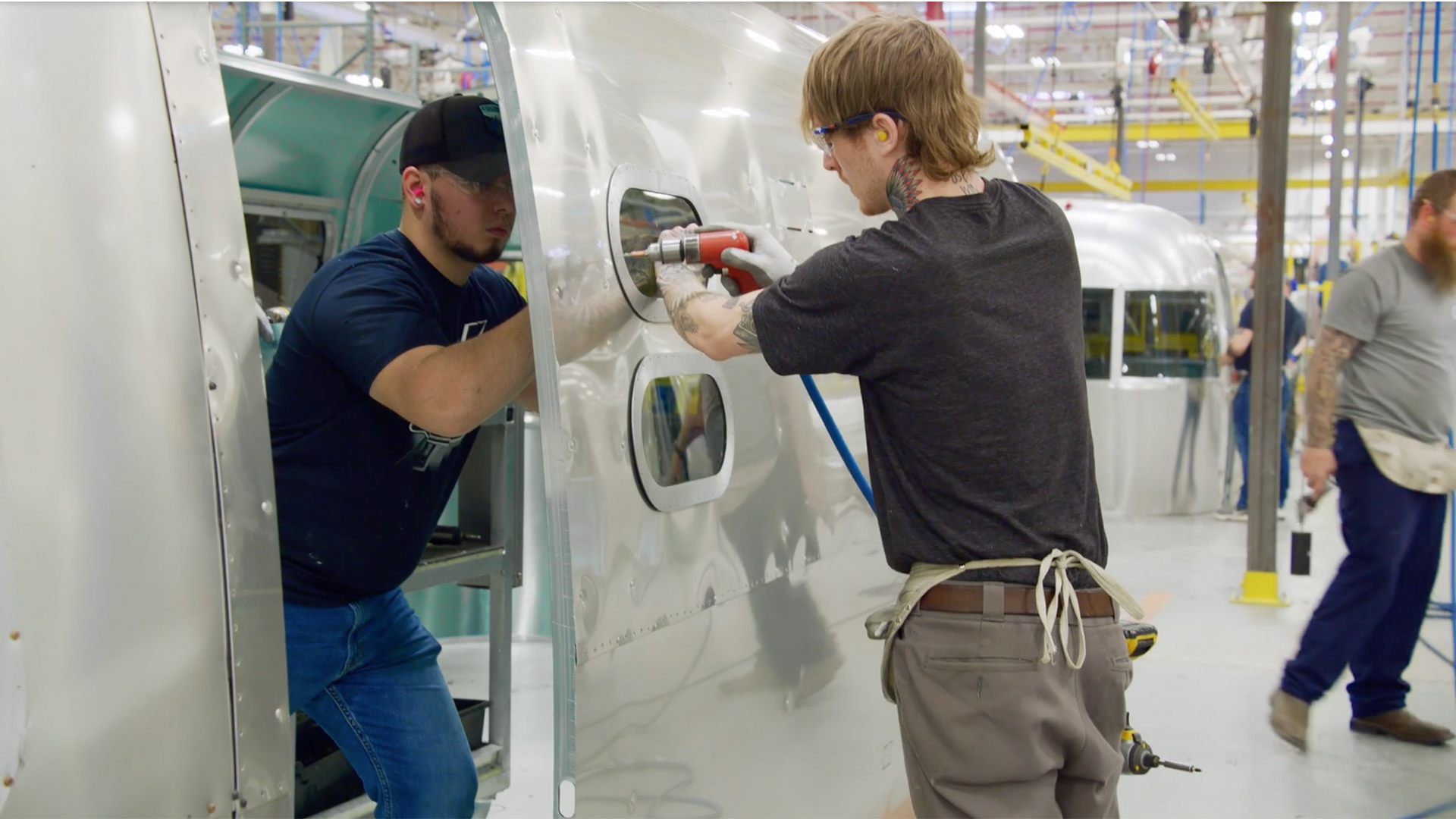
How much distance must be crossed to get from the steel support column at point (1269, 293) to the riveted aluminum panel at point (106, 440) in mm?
6663

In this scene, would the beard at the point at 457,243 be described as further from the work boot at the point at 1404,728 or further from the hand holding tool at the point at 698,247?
the work boot at the point at 1404,728

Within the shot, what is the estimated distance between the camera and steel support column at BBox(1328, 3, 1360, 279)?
9734 mm

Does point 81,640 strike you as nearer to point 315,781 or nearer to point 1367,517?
point 315,781

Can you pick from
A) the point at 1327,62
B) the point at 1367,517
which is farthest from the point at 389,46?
the point at 1367,517

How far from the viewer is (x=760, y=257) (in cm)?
229

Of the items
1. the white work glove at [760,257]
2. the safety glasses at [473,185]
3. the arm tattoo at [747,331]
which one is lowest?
the arm tattoo at [747,331]

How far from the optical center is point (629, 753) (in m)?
2.24

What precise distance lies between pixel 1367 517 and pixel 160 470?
4295 mm

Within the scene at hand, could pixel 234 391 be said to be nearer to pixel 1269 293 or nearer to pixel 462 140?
pixel 462 140

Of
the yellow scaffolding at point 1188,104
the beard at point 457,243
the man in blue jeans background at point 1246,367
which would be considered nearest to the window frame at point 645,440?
the beard at point 457,243

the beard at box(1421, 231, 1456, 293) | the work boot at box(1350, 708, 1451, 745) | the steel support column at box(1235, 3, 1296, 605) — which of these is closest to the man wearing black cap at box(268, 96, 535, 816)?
the beard at box(1421, 231, 1456, 293)

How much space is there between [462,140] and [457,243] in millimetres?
224

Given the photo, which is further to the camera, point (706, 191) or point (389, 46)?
point (389, 46)

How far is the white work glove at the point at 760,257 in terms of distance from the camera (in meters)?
2.27
